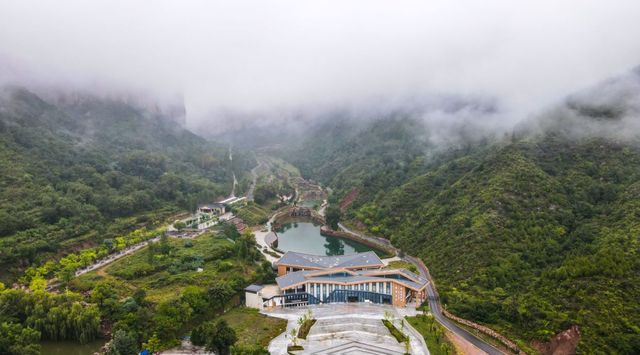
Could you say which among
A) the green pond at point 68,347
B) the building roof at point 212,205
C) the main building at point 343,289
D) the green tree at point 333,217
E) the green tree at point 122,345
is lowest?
the green pond at point 68,347

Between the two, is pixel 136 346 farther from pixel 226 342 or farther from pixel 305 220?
pixel 305 220

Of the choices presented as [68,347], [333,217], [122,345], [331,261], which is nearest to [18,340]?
[68,347]

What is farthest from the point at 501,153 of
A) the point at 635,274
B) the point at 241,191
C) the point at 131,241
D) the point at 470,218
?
the point at 241,191

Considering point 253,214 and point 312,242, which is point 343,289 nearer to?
point 312,242

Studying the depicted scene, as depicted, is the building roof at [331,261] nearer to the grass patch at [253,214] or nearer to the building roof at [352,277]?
the building roof at [352,277]

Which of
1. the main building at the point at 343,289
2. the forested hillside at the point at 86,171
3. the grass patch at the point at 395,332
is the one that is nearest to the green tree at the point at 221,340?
the main building at the point at 343,289

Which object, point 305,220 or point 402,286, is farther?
point 305,220
